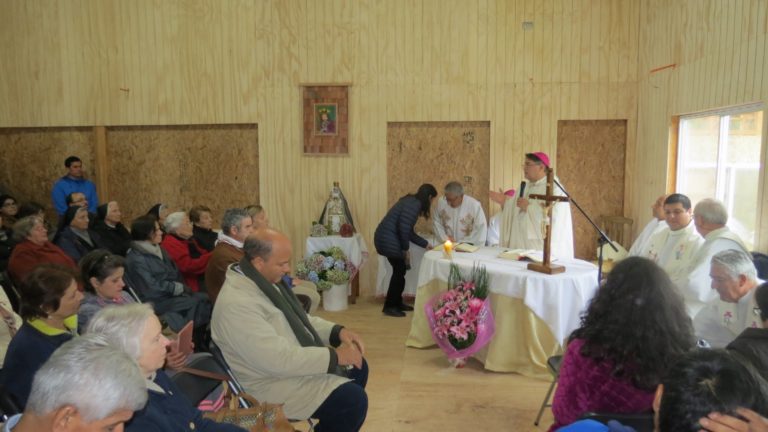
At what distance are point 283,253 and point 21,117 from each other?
685 cm

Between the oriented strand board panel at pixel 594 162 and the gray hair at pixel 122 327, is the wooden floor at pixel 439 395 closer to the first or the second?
the gray hair at pixel 122 327

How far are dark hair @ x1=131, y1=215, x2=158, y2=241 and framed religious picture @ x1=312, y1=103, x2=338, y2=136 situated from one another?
3.14 metres

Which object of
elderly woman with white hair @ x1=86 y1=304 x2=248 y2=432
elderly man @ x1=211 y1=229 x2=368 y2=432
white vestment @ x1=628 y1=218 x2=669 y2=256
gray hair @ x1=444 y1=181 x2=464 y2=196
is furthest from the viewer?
gray hair @ x1=444 y1=181 x2=464 y2=196

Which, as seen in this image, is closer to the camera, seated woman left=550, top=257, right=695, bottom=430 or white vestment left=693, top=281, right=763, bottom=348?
seated woman left=550, top=257, right=695, bottom=430

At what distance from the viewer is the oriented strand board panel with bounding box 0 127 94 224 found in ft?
25.8

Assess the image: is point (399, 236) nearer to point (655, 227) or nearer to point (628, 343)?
point (655, 227)

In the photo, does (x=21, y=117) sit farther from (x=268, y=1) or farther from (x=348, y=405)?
(x=348, y=405)

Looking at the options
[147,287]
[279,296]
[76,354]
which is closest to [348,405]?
[279,296]

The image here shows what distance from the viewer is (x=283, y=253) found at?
9.68 ft

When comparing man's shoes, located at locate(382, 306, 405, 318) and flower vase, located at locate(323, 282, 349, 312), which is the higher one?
flower vase, located at locate(323, 282, 349, 312)

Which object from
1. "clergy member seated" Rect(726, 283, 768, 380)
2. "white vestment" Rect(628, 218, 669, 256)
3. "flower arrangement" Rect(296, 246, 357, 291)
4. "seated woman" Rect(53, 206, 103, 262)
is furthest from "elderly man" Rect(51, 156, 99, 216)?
"clergy member seated" Rect(726, 283, 768, 380)

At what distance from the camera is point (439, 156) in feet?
23.9

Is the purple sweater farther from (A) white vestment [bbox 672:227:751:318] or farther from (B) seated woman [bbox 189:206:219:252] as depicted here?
(B) seated woman [bbox 189:206:219:252]

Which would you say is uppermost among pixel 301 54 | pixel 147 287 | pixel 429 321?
pixel 301 54
